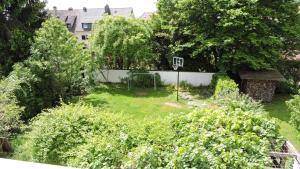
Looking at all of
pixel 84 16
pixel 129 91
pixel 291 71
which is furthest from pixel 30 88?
pixel 84 16

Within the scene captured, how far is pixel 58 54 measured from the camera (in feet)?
57.4

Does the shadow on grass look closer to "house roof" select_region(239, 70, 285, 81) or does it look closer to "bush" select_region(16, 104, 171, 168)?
"house roof" select_region(239, 70, 285, 81)

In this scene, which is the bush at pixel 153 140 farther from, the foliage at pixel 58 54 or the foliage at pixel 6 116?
the foliage at pixel 58 54

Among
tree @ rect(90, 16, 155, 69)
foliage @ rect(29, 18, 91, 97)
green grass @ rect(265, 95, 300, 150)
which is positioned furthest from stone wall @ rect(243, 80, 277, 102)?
foliage @ rect(29, 18, 91, 97)

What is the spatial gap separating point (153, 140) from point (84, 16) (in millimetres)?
41416

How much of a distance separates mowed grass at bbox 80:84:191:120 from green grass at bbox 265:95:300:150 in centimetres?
480

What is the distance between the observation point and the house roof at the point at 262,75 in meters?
18.6

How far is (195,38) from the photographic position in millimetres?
20719

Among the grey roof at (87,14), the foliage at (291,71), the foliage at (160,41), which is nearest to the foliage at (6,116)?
the foliage at (160,41)

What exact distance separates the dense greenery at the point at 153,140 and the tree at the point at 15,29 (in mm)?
8826

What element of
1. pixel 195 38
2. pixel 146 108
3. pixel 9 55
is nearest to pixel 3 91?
pixel 9 55

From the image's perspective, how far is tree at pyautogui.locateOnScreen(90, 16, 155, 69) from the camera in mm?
21547

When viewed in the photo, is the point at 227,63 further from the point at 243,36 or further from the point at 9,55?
the point at 9,55

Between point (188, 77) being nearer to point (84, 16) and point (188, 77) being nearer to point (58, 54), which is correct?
point (58, 54)
